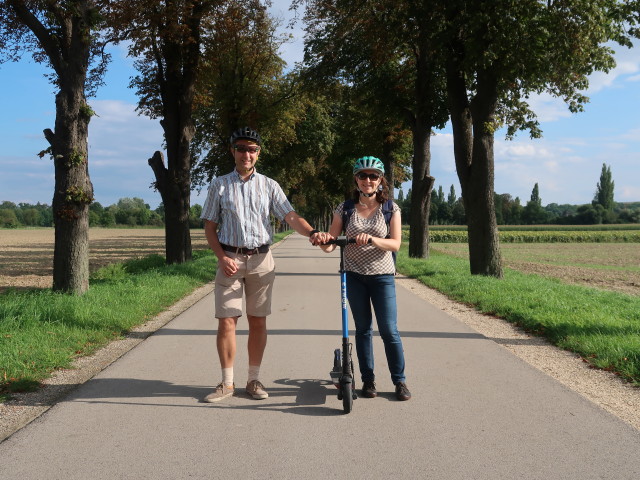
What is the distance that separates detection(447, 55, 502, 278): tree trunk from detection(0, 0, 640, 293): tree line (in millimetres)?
31

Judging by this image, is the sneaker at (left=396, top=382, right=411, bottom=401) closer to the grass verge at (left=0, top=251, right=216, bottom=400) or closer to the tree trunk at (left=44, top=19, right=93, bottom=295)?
the grass verge at (left=0, top=251, right=216, bottom=400)

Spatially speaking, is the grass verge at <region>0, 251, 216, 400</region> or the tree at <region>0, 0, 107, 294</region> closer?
the grass verge at <region>0, 251, 216, 400</region>

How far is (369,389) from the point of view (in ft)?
15.8

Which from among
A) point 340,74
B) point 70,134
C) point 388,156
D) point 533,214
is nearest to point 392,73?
point 340,74

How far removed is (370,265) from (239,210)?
107 cm

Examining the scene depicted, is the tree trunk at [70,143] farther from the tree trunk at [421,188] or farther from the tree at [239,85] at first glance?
the tree trunk at [421,188]

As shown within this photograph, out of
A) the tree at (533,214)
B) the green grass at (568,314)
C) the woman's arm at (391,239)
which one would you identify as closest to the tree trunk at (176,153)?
the green grass at (568,314)

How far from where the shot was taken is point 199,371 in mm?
5633

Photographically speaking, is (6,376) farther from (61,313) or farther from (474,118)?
(474,118)

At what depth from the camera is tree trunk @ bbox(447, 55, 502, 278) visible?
13492 mm

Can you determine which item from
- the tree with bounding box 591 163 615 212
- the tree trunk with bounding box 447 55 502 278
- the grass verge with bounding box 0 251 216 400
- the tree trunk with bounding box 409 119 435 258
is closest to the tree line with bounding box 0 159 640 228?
the tree with bounding box 591 163 615 212

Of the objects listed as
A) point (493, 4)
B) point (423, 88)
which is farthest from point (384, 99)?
point (493, 4)

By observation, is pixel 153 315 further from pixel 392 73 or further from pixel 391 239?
pixel 392 73

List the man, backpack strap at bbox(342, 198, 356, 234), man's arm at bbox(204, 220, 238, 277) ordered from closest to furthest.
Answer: man's arm at bbox(204, 220, 238, 277), the man, backpack strap at bbox(342, 198, 356, 234)
